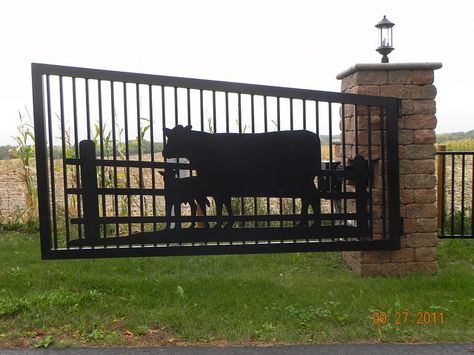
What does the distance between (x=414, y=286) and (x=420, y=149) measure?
129cm

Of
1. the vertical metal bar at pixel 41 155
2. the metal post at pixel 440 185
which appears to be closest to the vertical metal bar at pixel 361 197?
the metal post at pixel 440 185

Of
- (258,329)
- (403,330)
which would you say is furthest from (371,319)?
(258,329)

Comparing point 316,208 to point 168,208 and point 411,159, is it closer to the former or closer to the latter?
point 411,159

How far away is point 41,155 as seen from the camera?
4.52 m

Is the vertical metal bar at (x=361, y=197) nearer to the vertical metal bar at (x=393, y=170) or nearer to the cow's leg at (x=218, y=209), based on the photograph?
the vertical metal bar at (x=393, y=170)

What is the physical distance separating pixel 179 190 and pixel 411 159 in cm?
222

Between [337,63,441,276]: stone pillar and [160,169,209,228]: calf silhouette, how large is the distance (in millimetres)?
1721

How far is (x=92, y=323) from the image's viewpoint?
4.05 metres

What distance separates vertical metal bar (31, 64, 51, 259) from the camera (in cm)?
443

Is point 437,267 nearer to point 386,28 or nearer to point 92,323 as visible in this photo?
point 386,28

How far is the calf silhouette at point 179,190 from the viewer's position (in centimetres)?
467

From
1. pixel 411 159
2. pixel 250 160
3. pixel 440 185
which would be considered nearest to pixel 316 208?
pixel 250 160

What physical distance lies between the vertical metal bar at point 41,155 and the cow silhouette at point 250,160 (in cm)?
105

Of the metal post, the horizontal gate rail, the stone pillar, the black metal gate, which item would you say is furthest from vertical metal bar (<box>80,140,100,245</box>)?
the metal post
